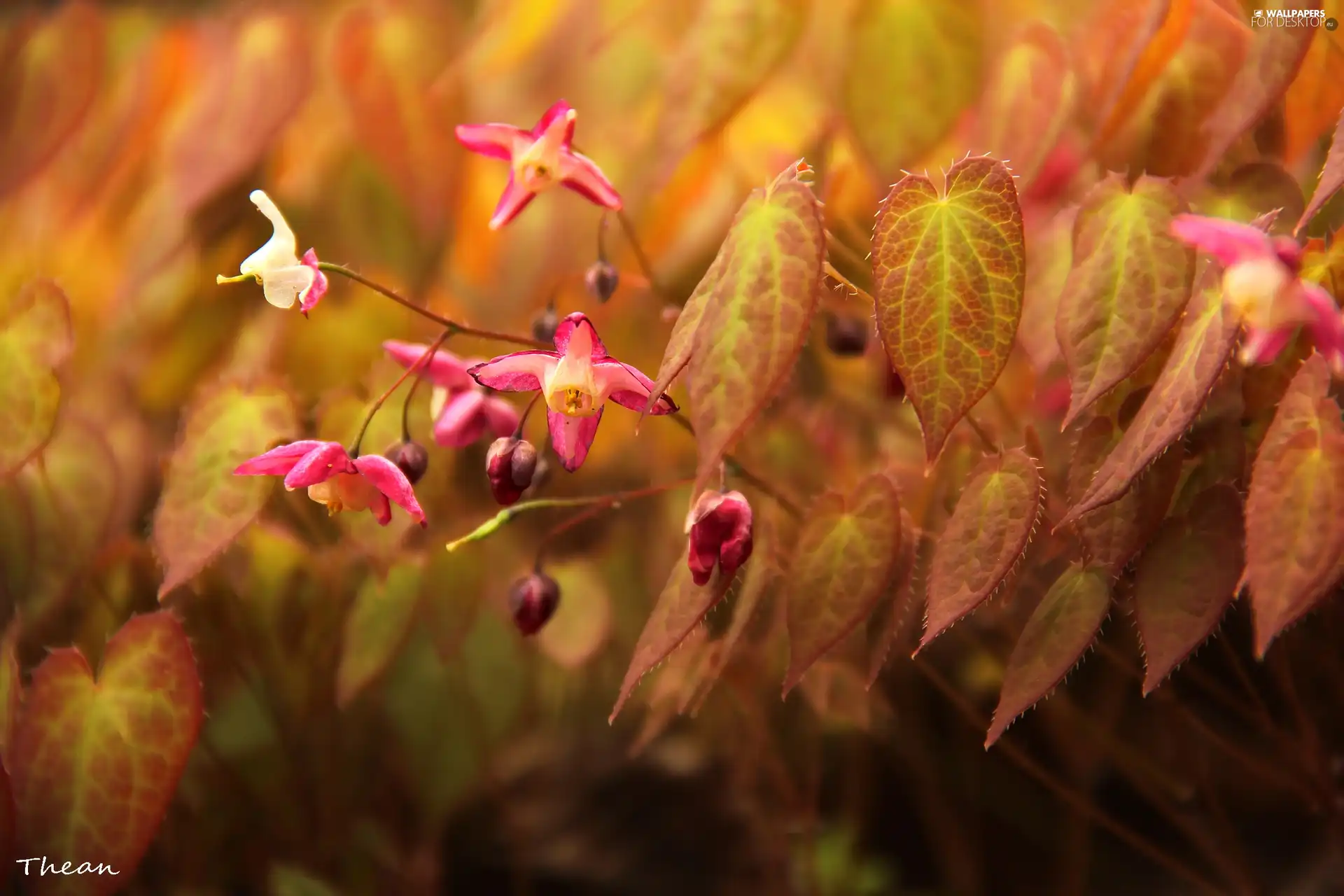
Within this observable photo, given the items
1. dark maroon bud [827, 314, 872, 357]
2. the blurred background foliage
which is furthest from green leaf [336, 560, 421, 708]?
dark maroon bud [827, 314, 872, 357]

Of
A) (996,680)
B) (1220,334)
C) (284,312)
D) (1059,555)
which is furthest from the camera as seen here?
(996,680)

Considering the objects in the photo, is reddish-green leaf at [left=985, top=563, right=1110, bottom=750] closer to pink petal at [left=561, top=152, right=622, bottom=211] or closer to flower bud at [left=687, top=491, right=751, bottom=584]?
flower bud at [left=687, top=491, right=751, bottom=584]

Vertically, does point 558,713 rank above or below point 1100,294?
below

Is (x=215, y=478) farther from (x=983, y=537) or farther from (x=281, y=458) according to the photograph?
(x=983, y=537)

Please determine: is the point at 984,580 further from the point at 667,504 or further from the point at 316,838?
the point at 316,838

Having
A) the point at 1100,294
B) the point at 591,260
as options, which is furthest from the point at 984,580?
the point at 591,260

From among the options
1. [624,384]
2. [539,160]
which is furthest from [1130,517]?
[539,160]

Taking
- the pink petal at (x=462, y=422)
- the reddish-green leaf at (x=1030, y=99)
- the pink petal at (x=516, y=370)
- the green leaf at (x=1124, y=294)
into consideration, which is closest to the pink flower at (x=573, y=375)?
the pink petal at (x=516, y=370)
